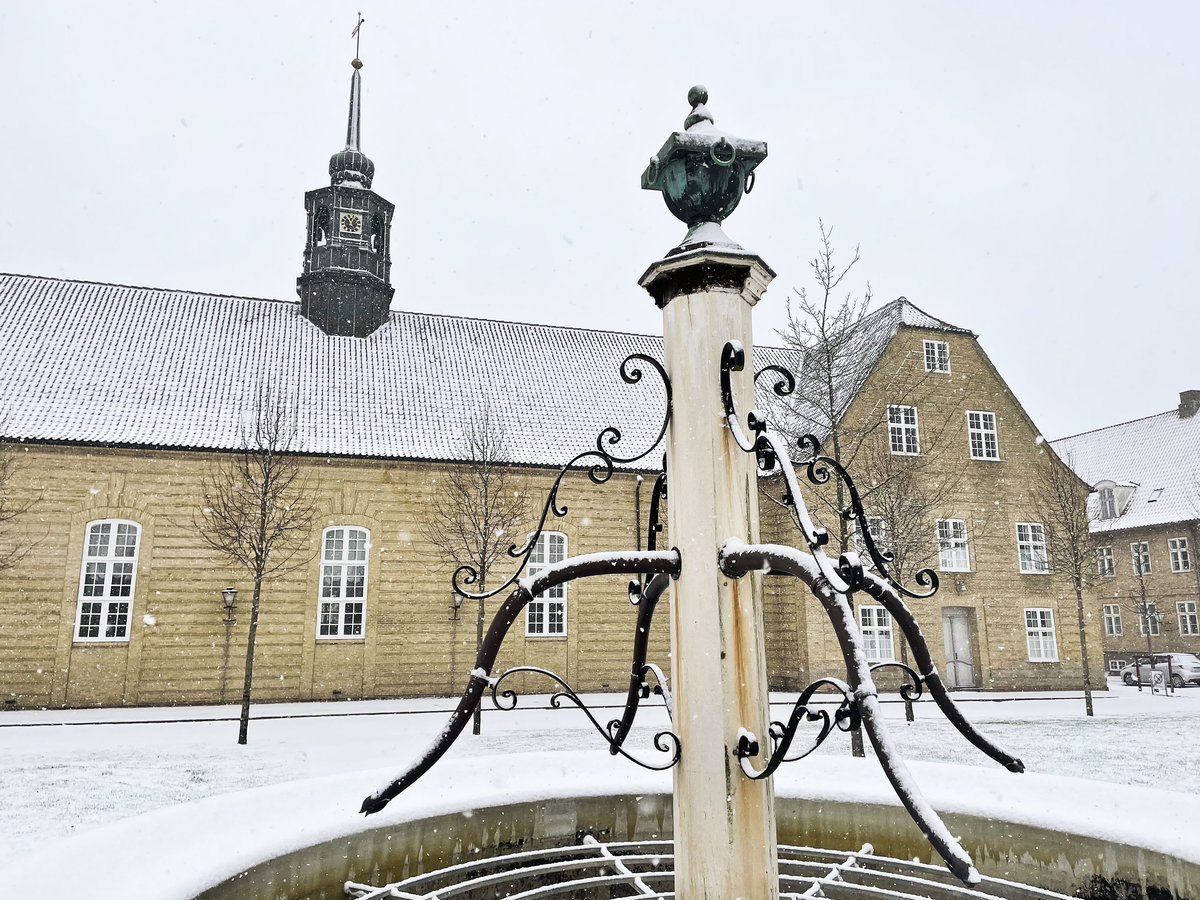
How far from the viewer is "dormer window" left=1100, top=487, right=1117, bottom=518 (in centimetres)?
3525

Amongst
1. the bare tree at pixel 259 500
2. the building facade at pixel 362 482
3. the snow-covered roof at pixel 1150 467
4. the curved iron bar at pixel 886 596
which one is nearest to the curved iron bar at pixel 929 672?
the curved iron bar at pixel 886 596

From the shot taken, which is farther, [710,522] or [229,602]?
[229,602]

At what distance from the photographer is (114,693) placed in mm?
16953

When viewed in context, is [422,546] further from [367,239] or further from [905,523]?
[905,523]

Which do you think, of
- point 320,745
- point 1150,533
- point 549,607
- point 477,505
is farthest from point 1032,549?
point 320,745

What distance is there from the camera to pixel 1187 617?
104 feet

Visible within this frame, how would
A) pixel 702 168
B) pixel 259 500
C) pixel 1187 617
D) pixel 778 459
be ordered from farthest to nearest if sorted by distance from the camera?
pixel 1187 617 → pixel 259 500 → pixel 702 168 → pixel 778 459

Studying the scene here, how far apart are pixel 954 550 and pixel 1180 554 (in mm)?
16592

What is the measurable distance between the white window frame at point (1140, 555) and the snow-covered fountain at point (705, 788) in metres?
35.9

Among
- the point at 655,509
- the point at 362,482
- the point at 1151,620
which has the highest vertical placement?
the point at 362,482

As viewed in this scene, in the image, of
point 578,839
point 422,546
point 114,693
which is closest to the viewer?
point 578,839

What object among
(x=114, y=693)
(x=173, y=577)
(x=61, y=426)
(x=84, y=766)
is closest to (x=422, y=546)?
(x=173, y=577)

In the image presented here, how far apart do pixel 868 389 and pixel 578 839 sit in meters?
20.4

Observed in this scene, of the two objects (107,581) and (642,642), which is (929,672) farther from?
(107,581)
